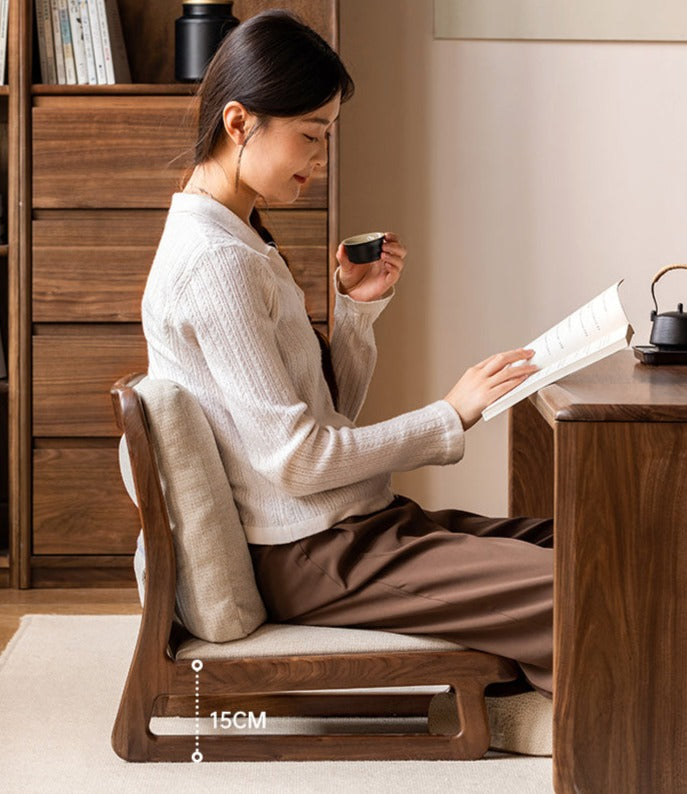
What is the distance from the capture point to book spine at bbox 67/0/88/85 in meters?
2.86

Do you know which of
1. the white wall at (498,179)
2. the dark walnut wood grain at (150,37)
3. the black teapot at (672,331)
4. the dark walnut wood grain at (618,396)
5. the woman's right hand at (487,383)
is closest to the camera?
the dark walnut wood grain at (618,396)

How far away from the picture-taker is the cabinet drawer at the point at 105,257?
2.84 metres

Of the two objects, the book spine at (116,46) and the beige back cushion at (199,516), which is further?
the book spine at (116,46)

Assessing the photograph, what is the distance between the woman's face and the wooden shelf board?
1146mm

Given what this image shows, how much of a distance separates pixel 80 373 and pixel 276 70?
1.32m

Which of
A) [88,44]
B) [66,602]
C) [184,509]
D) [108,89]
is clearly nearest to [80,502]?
[66,602]

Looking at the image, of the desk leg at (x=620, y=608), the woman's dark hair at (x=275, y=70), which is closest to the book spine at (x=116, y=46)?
the woman's dark hair at (x=275, y=70)

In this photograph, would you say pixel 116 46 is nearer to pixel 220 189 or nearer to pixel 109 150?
pixel 109 150

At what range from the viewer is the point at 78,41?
2863 millimetres

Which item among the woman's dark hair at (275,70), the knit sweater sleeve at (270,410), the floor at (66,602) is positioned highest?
the woman's dark hair at (275,70)

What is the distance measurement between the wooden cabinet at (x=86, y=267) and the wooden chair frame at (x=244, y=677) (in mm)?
1101

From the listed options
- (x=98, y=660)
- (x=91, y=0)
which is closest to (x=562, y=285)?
(x=91, y=0)

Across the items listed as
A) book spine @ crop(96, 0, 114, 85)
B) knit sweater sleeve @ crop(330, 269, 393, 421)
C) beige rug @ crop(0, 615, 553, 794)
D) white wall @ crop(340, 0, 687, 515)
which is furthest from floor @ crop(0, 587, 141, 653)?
book spine @ crop(96, 0, 114, 85)

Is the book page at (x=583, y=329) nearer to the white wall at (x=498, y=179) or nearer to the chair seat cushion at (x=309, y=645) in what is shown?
the chair seat cushion at (x=309, y=645)
